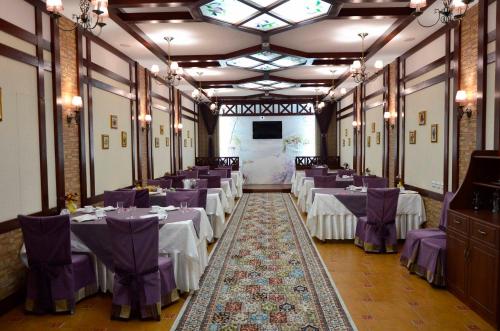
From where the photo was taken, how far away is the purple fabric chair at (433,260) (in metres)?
4.30

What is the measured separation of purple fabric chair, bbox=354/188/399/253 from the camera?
5.63 metres

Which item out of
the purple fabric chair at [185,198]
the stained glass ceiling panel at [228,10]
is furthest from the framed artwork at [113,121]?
the stained glass ceiling panel at [228,10]

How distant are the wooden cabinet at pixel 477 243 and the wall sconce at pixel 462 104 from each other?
1.17 m

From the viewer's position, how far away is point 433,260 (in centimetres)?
434

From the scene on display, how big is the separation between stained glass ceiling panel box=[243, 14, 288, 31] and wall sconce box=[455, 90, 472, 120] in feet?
9.49

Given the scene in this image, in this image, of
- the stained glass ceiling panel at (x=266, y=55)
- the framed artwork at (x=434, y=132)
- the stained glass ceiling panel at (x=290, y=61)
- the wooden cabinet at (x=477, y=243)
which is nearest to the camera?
the wooden cabinet at (x=477, y=243)

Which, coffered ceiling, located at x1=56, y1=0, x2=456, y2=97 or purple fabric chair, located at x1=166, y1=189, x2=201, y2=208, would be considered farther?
purple fabric chair, located at x1=166, y1=189, x2=201, y2=208

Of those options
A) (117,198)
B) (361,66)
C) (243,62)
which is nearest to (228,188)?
(243,62)

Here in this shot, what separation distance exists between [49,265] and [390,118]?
7170 millimetres

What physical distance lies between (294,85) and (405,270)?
340 inches

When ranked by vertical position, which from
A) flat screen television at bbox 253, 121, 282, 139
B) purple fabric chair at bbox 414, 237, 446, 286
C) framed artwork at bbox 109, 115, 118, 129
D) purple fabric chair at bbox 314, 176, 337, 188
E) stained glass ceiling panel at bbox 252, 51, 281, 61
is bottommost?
purple fabric chair at bbox 414, 237, 446, 286

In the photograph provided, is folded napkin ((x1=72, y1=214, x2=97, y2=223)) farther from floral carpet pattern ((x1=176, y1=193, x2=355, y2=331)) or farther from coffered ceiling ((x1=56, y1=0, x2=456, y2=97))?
coffered ceiling ((x1=56, y1=0, x2=456, y2=97))

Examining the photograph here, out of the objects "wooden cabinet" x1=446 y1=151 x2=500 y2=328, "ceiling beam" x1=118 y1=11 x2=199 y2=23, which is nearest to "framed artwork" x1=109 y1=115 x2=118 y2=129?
"ceiling beam" x1=118 y1=11 x2=199 y2=23

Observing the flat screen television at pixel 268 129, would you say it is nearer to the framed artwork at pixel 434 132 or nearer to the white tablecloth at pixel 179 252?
the framed artwork at pixel 434 132
